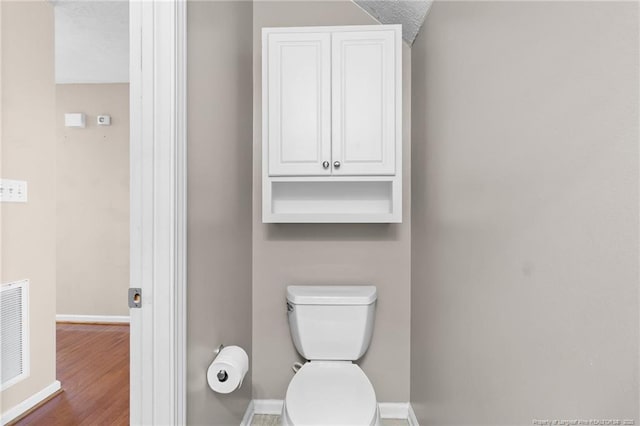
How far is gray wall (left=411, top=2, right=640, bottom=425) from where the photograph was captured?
0.58 m

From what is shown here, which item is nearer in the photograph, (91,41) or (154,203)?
(154,203)

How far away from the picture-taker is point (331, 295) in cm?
187

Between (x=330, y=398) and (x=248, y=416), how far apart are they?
2.48 feet

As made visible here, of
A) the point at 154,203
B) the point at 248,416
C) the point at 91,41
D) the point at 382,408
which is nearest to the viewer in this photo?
the point at 154,203

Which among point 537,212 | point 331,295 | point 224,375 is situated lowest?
point 224,375

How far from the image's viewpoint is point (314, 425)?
1.28 meters

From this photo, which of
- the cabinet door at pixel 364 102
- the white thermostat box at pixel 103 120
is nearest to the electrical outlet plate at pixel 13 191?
the cabinet door at pixel 364 102

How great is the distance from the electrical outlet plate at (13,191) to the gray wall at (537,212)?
1855 millimetres

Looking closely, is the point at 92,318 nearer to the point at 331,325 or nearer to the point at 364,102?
the point at 331,325

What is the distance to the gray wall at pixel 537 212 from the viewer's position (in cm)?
58

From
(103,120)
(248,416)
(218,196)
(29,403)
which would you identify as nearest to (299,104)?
(218,196)

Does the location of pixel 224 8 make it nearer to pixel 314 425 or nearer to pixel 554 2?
pixel 554 2

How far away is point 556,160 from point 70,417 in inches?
96.8

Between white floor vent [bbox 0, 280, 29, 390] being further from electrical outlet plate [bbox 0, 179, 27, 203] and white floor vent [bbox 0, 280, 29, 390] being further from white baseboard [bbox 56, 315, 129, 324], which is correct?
white baseboard [bbox 56, 315, 129, 324]
